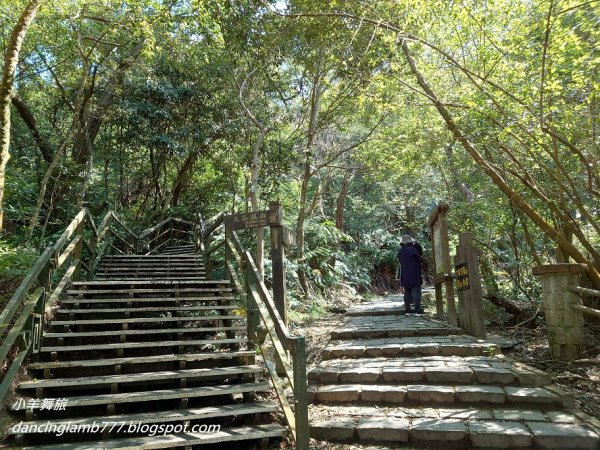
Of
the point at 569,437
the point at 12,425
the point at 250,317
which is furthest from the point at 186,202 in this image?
the point at 569,437

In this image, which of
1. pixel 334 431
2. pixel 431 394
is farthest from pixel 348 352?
pixel 334 431

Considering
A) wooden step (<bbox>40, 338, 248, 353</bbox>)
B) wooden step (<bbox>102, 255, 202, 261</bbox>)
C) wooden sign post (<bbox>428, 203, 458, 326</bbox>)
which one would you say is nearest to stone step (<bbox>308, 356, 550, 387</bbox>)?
wooden step (<bbox>40, 338, 248, 353</bbox>)

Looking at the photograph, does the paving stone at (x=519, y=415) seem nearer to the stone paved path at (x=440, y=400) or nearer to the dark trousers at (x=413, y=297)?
the stone paved path at (x=440, y=400)

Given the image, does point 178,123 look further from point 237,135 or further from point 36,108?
point 36,108

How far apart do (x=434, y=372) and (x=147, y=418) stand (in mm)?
2913

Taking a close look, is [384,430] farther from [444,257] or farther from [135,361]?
[444,257]

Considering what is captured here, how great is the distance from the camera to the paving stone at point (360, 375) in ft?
14.6

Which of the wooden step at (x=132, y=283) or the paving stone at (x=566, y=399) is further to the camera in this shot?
the wooden step at (x=132, y=283)

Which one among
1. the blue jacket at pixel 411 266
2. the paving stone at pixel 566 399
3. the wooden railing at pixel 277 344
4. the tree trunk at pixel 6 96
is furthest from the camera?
the blue jacket at pixel 411 266

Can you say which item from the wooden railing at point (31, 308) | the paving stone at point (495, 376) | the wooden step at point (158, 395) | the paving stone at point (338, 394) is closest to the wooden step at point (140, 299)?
the wooden railing at point (31, 308)

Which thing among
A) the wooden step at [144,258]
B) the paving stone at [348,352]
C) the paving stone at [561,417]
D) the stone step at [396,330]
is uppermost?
the wooden step at [144,258]

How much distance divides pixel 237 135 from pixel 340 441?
10648 millimetres

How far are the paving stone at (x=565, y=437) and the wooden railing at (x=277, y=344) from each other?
1.85 metres

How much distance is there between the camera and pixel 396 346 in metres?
5.38
